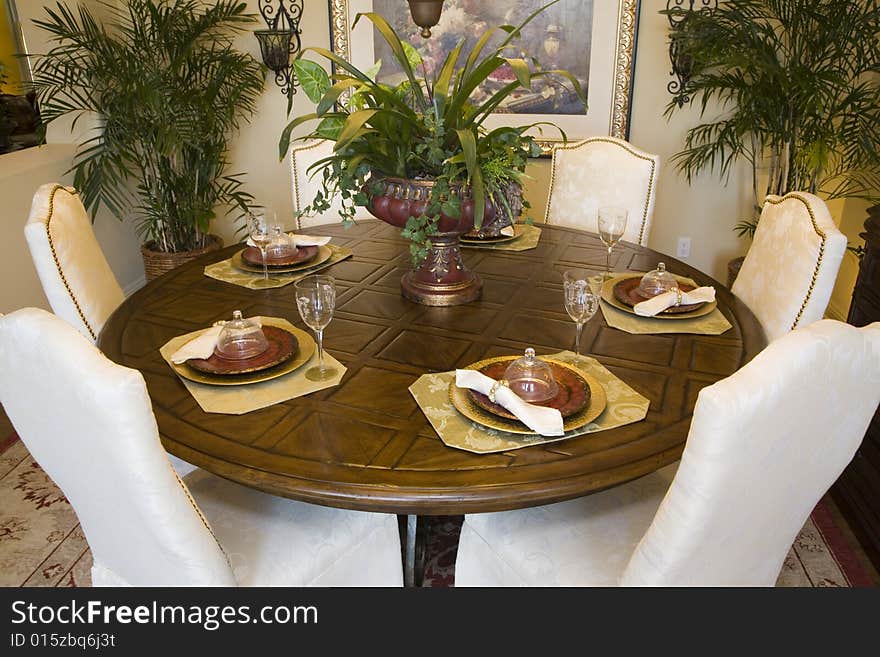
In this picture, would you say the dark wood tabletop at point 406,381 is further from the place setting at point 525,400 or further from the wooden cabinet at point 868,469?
the wooden cabinet at point 868,469

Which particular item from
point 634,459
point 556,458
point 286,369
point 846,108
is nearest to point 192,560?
point 286,369

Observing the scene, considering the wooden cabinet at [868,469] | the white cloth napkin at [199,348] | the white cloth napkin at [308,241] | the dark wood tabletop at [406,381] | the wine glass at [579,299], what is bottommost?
the wooden cabinet at [868,469]

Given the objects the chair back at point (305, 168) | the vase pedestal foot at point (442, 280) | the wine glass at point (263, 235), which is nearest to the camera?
the vase pedestal foot at point (442, 280)

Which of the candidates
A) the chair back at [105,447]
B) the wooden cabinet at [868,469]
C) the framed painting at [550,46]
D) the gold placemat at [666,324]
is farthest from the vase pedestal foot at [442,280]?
the framed painting at [550,46]

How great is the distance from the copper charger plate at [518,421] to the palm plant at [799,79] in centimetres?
201

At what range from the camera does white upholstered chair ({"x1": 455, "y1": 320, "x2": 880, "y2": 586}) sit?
0.96 m

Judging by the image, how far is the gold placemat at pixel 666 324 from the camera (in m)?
1.70

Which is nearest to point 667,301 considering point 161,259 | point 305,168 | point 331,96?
point 331,96

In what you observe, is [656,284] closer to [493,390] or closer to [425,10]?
[493,390]

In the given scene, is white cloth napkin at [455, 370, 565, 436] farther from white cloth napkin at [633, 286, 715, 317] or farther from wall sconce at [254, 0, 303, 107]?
wall sconce at [254, 0, 303, 107]

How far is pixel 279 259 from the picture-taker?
2.10 meters

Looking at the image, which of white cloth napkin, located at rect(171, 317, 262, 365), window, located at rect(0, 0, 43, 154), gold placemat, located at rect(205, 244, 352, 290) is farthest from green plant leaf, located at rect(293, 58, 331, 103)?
window, located at rect(0, 0, 43, 154)

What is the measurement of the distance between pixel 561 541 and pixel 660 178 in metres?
2.72

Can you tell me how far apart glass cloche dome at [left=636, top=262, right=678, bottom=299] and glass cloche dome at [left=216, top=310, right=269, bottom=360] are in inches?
37.4
